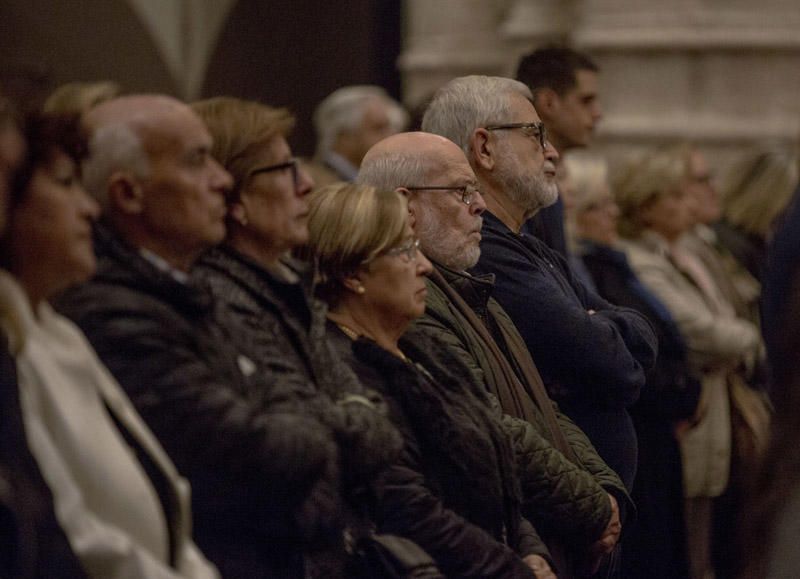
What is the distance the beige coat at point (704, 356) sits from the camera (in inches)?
345

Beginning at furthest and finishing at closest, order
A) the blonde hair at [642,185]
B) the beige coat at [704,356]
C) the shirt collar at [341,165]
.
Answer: the shirt collar at [341,165] < the blonde hair at [642,185] < the beige coat at [704,356]

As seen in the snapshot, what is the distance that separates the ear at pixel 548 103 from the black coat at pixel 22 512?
3.85 m

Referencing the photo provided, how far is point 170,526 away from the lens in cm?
407

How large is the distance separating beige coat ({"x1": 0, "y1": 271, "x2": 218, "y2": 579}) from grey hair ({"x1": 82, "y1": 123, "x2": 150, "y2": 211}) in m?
0.34

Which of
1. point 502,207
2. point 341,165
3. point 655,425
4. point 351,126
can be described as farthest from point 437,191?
point 351,126

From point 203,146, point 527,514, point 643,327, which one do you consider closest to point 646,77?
point 643,327

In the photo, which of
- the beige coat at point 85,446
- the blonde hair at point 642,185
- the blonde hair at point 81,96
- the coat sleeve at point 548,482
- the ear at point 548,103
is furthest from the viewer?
the blonde hair at point 642,185

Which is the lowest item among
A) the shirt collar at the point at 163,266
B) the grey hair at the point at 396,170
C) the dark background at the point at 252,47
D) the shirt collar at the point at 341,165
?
the dark background at the point at 252,47

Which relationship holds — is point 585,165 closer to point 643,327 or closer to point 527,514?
point 643,327

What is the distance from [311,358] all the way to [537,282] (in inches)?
63.1

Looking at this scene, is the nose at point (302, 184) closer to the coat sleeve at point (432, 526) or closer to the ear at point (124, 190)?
the ear at point (124, 190)

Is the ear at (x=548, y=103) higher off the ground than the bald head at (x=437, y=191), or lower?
lower

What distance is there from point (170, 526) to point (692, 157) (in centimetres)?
571

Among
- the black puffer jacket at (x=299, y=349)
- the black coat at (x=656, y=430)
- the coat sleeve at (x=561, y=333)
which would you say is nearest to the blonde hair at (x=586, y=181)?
the black coat at (x=656, y=430)
